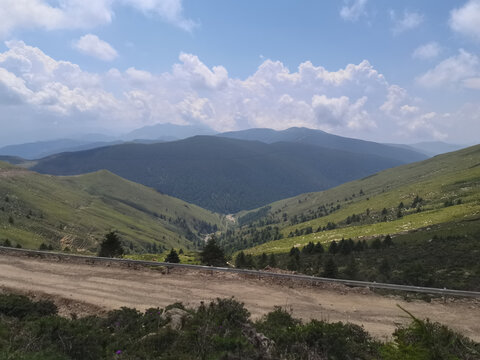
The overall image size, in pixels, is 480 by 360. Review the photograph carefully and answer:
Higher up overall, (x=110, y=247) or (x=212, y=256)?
(x=110, y=247)

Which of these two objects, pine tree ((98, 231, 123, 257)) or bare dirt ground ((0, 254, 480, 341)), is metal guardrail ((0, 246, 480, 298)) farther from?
pine tree ((98, 231, 123, 257))

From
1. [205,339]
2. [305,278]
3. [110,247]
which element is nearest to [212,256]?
[110,247]

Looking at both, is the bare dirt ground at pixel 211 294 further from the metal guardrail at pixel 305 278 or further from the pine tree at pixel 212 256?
the pine tree at pixel 212 256

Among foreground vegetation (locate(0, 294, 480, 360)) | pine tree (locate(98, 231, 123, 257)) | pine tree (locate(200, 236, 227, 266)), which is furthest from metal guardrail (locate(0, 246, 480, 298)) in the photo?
pine tree (locate(200, 236, 227, 266))

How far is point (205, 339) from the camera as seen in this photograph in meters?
11.3

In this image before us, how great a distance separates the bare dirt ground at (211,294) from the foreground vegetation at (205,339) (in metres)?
2.71

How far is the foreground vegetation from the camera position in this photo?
388 inches

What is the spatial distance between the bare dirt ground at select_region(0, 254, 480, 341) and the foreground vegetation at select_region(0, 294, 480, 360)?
8.90 ft

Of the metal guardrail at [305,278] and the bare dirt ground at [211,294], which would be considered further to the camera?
the metal guardrail at [305,278]

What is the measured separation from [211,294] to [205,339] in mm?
8178

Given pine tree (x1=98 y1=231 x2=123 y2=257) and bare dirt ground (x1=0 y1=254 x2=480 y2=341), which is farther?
pine tree (x1=98 y1=231 x2=123 y2=257)

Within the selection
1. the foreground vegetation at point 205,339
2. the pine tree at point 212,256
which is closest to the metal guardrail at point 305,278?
the foreground vegetation at point 205,339

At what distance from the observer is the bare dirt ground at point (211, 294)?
16.3 m

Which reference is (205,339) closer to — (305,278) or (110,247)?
(305,278)
